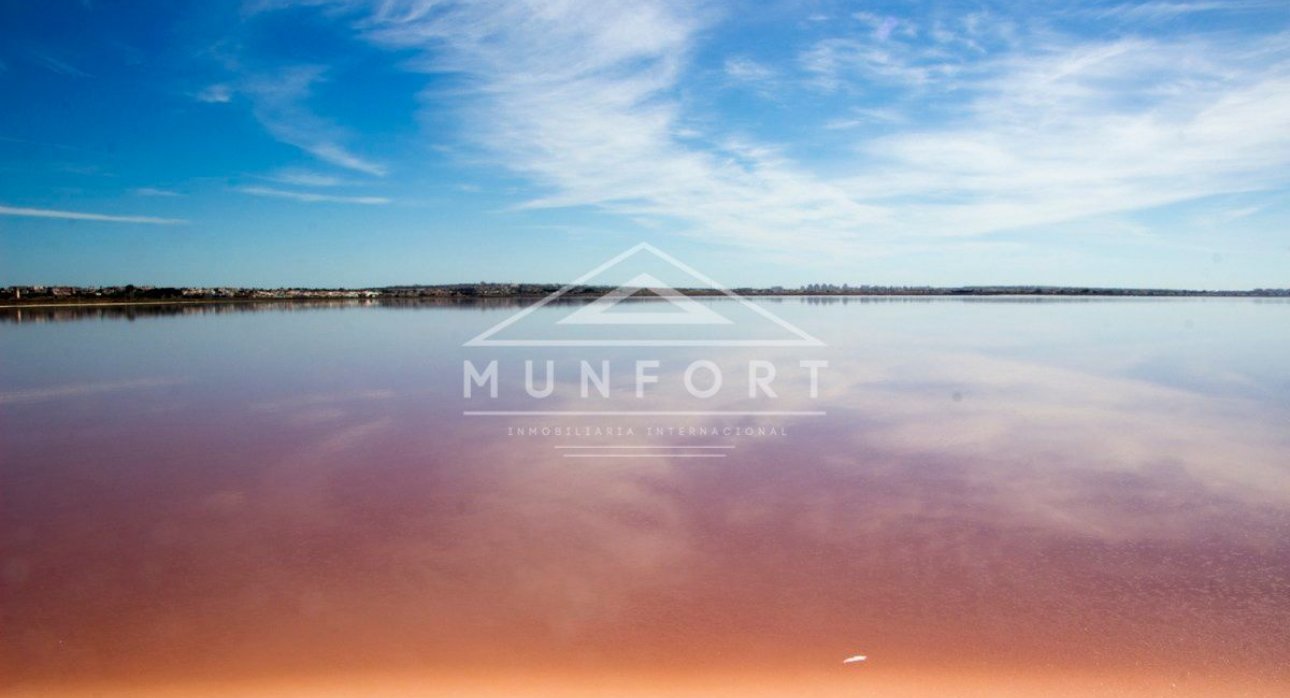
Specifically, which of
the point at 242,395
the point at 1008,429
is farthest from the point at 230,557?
the point at 1008,429

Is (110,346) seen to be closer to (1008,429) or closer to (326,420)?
(326,420)

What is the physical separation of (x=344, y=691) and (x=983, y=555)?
135 inches

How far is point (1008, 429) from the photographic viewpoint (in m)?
7.27

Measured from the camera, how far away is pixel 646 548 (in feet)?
13.6

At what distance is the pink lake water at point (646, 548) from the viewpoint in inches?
116

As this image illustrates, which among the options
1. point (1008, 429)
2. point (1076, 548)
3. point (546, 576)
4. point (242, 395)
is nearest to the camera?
point (546, 576)

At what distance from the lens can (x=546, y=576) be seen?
12.3ft

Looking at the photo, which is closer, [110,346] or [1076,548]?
[1076,548]

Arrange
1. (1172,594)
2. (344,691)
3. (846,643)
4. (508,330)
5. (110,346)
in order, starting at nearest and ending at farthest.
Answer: (344,691)
(846,643)
(1172,594)
(110,346)
(508,330)

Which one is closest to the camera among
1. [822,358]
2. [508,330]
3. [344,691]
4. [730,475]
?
[344,691]

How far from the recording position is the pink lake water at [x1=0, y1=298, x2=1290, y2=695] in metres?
2.96

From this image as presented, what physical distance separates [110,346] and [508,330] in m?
10.2

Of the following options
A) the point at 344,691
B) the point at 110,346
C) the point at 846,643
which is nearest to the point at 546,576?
the point at 344,691

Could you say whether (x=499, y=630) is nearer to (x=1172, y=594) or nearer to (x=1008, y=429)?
(x=1172, y=594)
